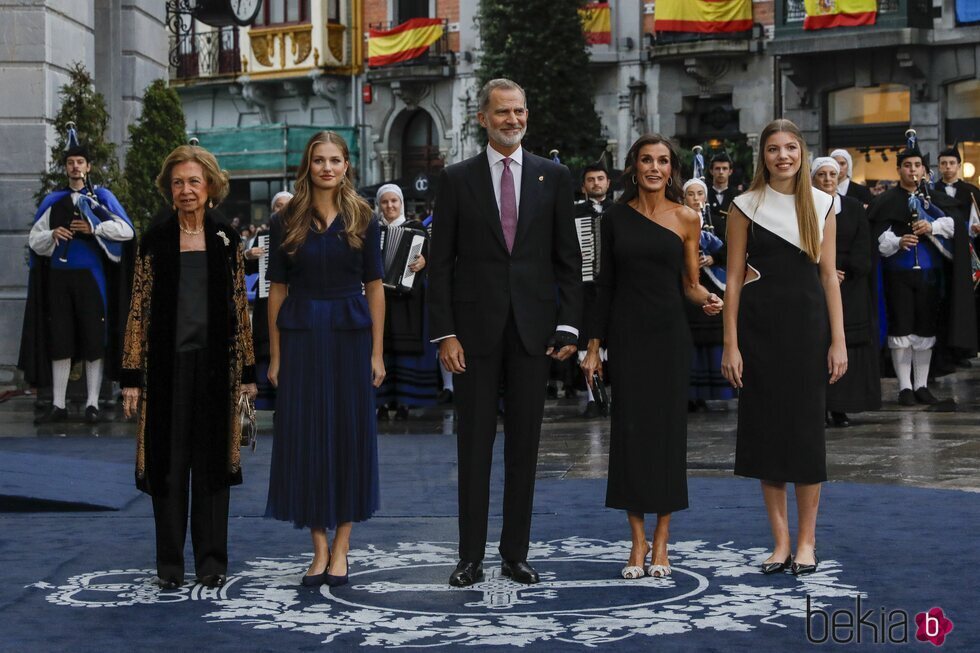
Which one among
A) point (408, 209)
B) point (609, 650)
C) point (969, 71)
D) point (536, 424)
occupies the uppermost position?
point (969, 71)

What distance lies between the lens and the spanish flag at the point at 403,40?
132 ft

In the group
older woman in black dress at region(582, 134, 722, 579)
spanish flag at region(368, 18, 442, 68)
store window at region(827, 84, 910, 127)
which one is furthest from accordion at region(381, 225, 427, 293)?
spanish flag at region(368, 18, 442, 68)

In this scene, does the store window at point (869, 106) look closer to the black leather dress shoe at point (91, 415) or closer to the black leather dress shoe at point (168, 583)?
the black leather dress shoe at point (91, 415)

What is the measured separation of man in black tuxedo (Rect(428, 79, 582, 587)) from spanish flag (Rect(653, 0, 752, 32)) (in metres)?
28.7

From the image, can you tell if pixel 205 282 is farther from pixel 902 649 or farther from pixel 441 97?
pixel 441 97

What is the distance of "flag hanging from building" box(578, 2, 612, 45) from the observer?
3731cm

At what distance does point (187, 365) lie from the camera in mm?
7742

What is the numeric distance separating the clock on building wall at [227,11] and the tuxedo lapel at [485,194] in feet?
36.7

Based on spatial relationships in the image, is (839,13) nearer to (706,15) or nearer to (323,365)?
(706,15)

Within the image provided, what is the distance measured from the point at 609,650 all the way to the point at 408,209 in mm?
25958

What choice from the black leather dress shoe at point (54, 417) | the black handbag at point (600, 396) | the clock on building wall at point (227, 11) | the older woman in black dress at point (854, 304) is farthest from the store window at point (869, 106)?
the black leather dress shoe at point (54, 417)

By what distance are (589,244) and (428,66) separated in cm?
2739

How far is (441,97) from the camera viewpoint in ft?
133

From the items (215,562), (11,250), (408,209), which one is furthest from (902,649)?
(408,209)
